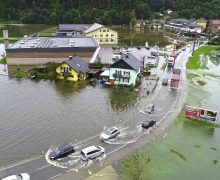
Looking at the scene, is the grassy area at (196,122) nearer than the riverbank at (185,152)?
No

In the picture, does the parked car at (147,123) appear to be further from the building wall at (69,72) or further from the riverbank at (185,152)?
the building wall at (69,72)

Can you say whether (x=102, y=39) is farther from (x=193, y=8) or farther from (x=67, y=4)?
(x=193, y=8)

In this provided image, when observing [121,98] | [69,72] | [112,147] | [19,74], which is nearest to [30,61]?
[19,74]

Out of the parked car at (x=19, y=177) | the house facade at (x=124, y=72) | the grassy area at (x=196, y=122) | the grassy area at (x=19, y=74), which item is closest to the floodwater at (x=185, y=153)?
the grassy area at (x=196, y=122)

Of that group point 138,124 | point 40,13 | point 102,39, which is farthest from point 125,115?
point 40,13

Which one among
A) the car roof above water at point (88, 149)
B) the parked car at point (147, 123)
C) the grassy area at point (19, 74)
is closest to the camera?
the car roof above water at point (88, 149)

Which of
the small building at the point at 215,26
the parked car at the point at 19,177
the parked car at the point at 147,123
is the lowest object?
the parked car at the point at 19,177

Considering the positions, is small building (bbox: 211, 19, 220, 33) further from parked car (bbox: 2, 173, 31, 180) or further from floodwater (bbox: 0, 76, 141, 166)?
parked car (bbox: 2, 173, 31, 180)
